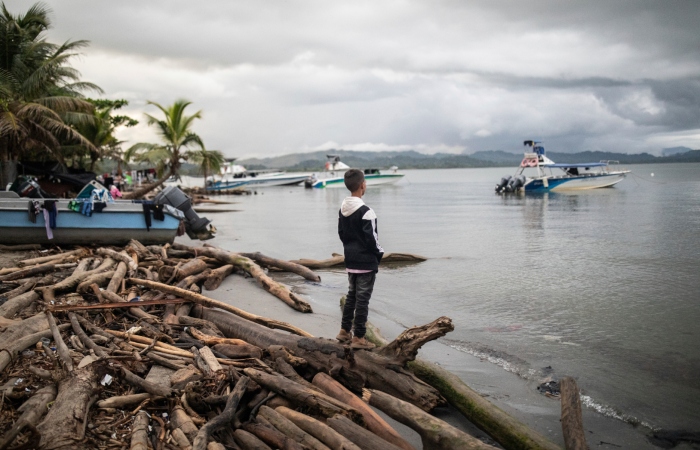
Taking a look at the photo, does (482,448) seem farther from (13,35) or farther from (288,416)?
(13,35)

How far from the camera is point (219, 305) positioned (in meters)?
7.30

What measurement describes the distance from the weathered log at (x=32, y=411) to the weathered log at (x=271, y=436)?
59.1 inches

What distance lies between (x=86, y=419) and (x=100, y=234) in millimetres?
10140

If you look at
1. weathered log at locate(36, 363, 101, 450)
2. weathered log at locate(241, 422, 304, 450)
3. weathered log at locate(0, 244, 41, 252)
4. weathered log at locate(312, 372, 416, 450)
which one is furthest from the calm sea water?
weathered log at locate(0, 244, 41, 252)

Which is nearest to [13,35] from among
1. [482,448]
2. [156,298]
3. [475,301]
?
[156,298]

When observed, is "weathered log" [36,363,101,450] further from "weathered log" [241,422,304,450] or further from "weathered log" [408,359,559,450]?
"weathered log" [408,359,559,450]

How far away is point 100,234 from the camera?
1320cm

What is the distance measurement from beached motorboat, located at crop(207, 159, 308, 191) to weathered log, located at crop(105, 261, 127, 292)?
62971 millimetres

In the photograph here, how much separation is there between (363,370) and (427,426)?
1.11m

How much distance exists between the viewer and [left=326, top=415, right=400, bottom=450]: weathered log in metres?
3.77

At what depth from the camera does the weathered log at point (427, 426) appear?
12.6ft

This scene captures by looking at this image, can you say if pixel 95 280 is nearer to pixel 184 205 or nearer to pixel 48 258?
pixel 48 258

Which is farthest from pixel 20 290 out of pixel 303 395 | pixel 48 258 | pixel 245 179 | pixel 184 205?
pixel 245 179

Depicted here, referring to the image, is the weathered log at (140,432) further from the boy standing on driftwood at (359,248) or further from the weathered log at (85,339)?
the boy standing on driftwood at (359,248)
